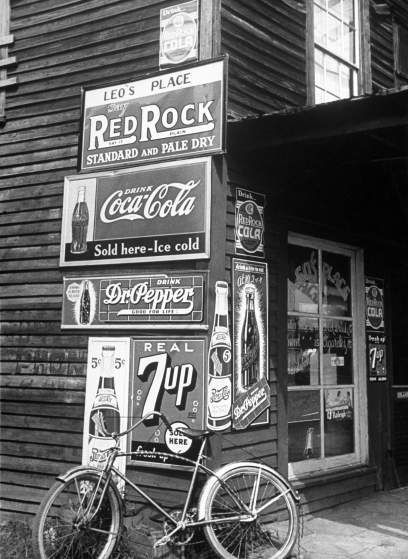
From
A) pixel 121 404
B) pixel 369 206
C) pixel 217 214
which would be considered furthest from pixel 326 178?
pixel 121 404

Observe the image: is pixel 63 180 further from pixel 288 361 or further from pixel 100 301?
pixel 288 361

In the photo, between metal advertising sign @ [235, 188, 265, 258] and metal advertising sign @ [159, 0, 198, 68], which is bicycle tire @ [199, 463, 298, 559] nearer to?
metal advertising sign @ [235, 188, 265, 258]

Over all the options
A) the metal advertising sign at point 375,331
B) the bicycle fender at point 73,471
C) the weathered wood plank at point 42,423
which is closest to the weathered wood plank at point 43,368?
the weathered wood plank at point 42,423

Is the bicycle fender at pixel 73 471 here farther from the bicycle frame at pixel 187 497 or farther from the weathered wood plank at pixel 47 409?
the weathered wood plank at pixel 47 409

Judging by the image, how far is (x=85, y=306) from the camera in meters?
5.68

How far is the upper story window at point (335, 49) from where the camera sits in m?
7.17

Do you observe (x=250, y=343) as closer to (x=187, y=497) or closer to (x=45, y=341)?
(x=187, y=497)

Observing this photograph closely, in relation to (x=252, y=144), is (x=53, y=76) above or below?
above

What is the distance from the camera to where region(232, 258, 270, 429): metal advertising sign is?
17.1ft

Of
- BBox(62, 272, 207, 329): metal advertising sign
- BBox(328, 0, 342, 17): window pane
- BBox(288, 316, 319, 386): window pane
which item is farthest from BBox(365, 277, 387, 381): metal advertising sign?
BBox(328, 0, 342, 17): window pane

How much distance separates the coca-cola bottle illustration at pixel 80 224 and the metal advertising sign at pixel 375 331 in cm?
316

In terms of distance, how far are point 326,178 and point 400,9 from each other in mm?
3822

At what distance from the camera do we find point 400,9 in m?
8.48

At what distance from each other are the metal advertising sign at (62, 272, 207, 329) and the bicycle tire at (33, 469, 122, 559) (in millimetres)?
1381
